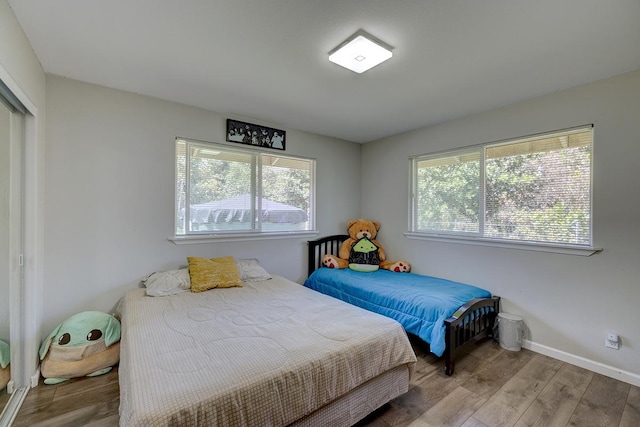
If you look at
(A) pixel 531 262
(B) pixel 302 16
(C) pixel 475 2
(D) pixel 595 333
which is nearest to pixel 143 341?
(B) pixel 302 16

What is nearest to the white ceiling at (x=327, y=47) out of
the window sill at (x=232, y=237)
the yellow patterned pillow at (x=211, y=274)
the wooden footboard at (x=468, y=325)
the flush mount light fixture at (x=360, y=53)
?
the flush mount light fixture at (x=360, y=53)

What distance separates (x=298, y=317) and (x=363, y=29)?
1.98 m

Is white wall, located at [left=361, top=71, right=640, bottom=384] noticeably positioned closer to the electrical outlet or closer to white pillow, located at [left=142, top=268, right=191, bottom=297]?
the electrical outlet

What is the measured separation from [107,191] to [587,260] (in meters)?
4.32

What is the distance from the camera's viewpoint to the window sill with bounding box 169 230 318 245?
9.51ft

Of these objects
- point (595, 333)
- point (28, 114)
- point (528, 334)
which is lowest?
point (528, 334)

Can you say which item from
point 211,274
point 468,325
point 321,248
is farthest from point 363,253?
point 211,274

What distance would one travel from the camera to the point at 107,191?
2537 mm

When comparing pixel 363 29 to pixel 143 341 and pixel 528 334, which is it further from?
pixel 528 334

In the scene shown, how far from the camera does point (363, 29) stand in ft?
5.57

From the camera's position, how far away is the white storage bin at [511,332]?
2652 mm

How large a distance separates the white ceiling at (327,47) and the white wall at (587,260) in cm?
22

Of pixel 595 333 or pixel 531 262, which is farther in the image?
pixel 531 262

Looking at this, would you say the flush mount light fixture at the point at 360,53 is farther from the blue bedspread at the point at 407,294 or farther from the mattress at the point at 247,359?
the blue bedspread at the point at 407,294
